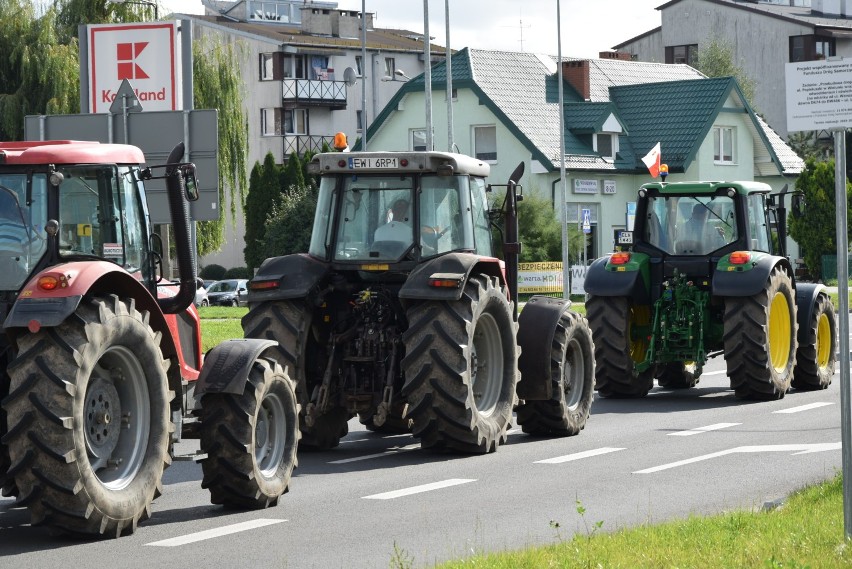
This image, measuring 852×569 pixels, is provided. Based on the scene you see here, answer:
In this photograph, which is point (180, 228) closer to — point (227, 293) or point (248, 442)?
point (248, 442)

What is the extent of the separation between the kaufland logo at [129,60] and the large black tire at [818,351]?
905cm

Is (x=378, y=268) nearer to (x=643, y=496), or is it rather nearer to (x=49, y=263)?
(x=643, y=496)

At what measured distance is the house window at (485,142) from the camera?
59.4 m

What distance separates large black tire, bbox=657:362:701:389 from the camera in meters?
20.1

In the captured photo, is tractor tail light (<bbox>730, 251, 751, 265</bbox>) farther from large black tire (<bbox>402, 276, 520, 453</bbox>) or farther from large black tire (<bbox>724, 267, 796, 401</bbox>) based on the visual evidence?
large black tire (<bbox>402, 276, 520, 453</bbox>)

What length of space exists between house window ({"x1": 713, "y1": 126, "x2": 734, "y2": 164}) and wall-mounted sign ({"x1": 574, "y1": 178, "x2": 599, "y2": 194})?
586cm

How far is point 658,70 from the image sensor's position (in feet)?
227

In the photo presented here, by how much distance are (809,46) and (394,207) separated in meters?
75.6

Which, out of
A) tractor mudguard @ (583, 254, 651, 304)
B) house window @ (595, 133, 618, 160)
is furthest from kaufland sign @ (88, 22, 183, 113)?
house window @ (595, 133, 618, 160)

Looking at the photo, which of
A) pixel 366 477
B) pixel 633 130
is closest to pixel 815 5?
pixel 633 130

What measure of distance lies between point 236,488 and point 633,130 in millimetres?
52856

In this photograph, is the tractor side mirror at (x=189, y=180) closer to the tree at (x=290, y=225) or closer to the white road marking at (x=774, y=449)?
the white road marking at (x=774, y=449)

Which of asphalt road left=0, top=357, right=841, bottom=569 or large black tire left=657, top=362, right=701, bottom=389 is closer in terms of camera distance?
asphalt road left=0, top=357, right=841, bottom=569

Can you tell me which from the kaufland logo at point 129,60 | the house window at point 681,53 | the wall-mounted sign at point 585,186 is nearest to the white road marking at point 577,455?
the kaufland logo at point 129,60
